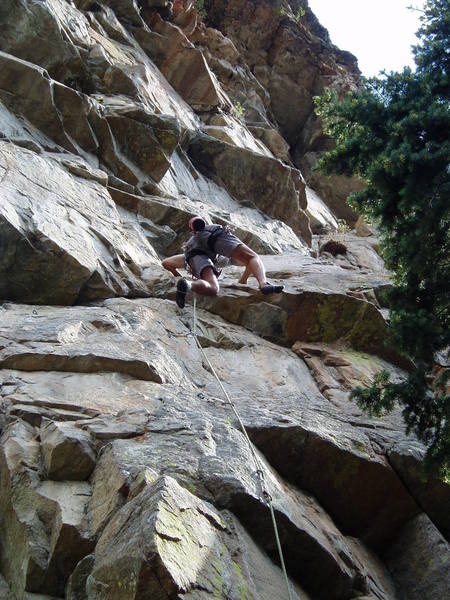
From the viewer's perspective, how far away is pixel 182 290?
8352 millimetres

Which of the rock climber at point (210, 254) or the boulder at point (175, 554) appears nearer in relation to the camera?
the boulder at point (175, 554)

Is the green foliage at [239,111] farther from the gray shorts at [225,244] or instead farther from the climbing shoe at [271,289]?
the climbing shoe at [271,289]

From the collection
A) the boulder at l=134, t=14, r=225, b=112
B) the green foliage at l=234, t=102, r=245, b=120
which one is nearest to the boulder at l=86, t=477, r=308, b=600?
the boulder at l=134, t=14, r=225, b=112

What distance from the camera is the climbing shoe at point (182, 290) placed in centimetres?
832

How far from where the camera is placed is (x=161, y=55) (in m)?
22.3

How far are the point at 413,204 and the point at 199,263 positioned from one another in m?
3.79

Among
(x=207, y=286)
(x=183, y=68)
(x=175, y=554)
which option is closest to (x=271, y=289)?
(x=207, y=286)

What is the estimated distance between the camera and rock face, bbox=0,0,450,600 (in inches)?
158

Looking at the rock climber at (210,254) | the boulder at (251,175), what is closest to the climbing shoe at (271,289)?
the rock climber at (210,254)

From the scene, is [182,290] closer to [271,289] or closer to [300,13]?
[271,289]

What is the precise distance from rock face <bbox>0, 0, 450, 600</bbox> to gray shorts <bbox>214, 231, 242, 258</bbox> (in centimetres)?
63

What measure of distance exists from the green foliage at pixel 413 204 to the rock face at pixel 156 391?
466 millimetres

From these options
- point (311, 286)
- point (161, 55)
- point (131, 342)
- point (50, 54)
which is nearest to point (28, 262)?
point (131, 342)

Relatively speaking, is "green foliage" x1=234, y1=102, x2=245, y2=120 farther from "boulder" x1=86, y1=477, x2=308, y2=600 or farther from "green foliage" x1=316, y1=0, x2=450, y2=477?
"boulder" x1=86, y1=477, x2=308, y2=600
